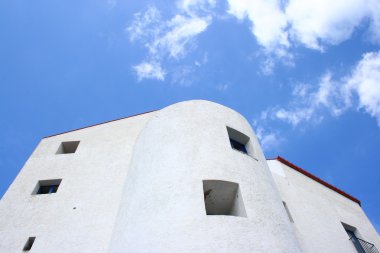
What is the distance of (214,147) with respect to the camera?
34.6ft

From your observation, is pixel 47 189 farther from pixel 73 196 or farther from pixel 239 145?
pixel 239 145

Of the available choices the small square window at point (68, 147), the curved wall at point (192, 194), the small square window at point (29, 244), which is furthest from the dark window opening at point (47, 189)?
the curved wall at point (192, 194)

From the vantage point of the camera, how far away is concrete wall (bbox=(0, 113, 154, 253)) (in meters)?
10.6

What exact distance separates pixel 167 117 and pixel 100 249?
5.60m

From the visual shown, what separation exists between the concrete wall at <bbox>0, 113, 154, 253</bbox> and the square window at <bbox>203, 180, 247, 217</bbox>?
3822mm

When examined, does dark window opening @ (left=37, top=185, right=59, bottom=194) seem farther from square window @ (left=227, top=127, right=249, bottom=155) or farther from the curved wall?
square window @ (left=227, top=127, right=249, bottom=155)

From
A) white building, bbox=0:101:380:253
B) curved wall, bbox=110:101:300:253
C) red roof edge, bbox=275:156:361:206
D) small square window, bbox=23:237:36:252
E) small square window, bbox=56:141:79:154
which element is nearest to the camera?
curved wall, bbox=110:101:300:253

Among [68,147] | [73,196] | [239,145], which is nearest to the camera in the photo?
[73,196]

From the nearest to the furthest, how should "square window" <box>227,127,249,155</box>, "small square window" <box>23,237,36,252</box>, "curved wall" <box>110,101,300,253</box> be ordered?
"curved wall" <box>110,101,300,253</box> < "small square window" <box>23,237,36,252</box> < "square window" <box>227,127,249,155</box>

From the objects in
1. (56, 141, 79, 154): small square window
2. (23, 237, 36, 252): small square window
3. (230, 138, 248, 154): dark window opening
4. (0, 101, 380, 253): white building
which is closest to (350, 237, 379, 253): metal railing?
(0, 101, 380, 253): white building

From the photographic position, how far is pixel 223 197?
9859mm

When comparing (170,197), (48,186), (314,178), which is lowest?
(170,197)

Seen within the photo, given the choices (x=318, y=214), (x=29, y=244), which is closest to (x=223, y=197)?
(x=29, y=244)

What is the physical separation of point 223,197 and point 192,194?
1618 millimetres
